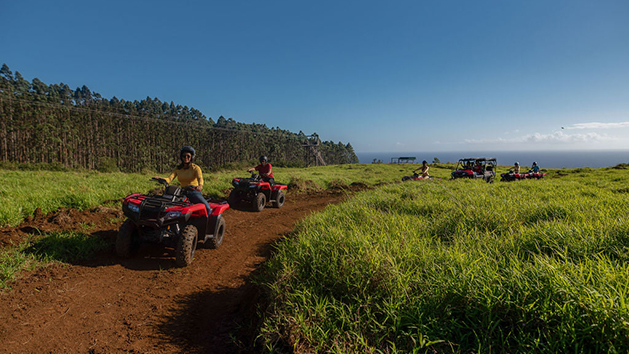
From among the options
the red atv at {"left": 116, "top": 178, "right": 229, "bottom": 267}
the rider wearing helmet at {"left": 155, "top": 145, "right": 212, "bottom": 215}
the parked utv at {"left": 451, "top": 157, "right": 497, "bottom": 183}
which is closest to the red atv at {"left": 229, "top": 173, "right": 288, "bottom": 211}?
the rider wearing helmet at {"left": 155, "top": 145, "right": 212, "bottom": 215}

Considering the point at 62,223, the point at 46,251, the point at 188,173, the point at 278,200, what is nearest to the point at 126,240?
the point at 46,251

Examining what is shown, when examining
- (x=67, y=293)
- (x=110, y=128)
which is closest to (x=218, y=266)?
(x=67, y=293)

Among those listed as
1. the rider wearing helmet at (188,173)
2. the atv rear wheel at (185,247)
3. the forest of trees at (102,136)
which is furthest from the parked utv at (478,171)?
the forest of trees at (102,136)

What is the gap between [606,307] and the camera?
5.46ft

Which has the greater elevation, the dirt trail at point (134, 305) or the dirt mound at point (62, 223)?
the dirt mound at point (62, 223)

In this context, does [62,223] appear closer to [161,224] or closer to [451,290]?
[161,224]

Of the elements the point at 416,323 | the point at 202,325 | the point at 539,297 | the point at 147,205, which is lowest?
the point at 202,325

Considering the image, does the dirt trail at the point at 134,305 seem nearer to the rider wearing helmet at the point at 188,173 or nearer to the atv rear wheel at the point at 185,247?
the atv rear wheel at the point at 185,247

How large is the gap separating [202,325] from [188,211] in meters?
1.98

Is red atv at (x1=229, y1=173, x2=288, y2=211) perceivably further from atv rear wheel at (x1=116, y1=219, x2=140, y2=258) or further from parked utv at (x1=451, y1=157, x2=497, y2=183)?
parked utv at (x1=451, y1=157, x2=497, y2=183)

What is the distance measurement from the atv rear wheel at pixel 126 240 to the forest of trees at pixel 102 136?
42.4 m

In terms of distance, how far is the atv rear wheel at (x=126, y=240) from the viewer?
433cm

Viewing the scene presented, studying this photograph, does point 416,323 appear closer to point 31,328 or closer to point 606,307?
point 606,307

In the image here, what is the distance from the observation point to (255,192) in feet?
29.3
